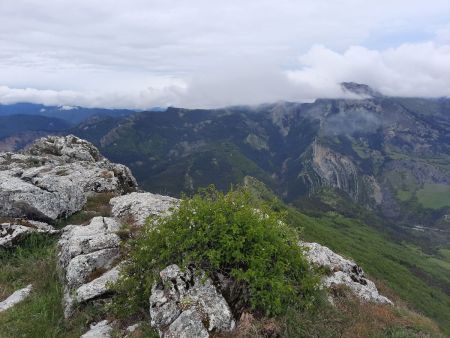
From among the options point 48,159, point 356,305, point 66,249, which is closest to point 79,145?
point 48,159

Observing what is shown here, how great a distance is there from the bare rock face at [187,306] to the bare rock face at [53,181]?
689 inches

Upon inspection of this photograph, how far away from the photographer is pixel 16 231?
1030 inches

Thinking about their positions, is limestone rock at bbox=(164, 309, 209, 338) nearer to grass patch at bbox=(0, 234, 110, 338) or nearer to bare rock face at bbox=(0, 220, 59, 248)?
grass patch at bbox=(0, 234, 110, 338)

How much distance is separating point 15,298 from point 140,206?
11.2 metres

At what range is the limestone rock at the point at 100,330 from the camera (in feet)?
55.0

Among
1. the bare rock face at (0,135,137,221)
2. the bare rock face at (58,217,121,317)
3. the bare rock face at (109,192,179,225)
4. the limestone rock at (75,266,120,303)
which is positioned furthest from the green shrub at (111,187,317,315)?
the bare rock face at (0,135,137,221)

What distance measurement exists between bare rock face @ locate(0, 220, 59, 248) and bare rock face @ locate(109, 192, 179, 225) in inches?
193

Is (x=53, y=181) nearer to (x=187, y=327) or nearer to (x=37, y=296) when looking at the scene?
(x=37, y=296)

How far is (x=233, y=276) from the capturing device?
658 inches

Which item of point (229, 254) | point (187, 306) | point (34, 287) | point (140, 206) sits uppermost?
point (229, 254)

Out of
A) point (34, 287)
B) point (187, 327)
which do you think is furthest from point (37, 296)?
point (187, 327)

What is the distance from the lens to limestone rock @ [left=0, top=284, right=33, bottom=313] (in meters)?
19.9

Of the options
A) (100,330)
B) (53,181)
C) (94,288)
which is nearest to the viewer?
(100,330)

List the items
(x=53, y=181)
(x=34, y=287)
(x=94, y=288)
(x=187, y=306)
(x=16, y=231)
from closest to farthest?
(x=187, y=306)
(x=94, y=288)
(x=34, y=287)
(x=16, y=231)
(x=53, y=181)
